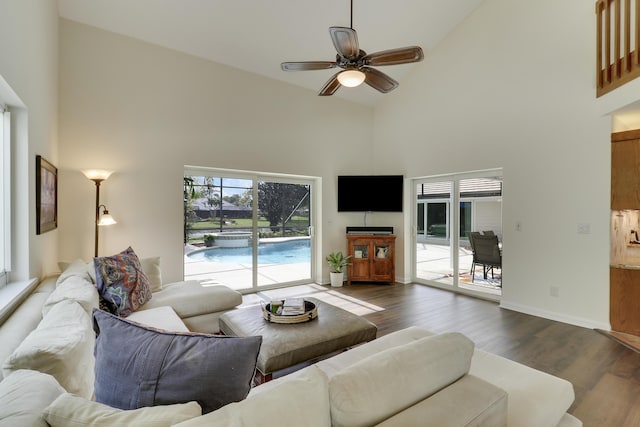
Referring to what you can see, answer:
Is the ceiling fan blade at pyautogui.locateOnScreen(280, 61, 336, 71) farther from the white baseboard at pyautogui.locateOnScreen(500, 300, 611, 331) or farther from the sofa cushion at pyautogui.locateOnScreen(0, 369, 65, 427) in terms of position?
the white baseboard at pyautogui.locateOnScreen(500, 300, 611, 331)

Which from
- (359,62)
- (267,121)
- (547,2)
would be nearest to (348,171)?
(267,121)

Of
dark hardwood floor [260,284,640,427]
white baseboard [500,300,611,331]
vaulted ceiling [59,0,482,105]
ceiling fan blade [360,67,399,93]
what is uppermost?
vaulted ceiling [59,0,482,105]

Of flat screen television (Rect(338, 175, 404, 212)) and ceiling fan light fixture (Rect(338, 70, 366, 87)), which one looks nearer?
ceiling fan light fixture (Rect(338, 70, 366, 87))

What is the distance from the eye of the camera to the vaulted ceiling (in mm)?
3459

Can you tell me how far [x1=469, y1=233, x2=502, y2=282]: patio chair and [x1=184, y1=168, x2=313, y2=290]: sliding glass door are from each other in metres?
2.82

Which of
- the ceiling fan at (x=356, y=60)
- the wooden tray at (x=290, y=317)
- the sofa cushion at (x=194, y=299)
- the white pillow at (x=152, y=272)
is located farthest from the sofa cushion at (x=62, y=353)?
the ceiling fan at (x=356, y=60)

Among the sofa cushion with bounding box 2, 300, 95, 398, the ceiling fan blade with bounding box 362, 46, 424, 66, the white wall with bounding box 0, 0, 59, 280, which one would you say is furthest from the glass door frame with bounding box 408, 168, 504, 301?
the white wall with bounding box 0, 0, 59, 280

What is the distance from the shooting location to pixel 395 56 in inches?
100

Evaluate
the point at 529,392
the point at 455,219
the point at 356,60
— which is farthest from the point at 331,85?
the point at 455,219

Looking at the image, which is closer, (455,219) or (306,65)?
(306,65)

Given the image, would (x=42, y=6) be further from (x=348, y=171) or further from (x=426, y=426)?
(x=348, y=171)

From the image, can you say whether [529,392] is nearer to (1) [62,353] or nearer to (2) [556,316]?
(1) [62,353]

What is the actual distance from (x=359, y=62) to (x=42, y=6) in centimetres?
276

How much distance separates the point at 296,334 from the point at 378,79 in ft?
8.04
